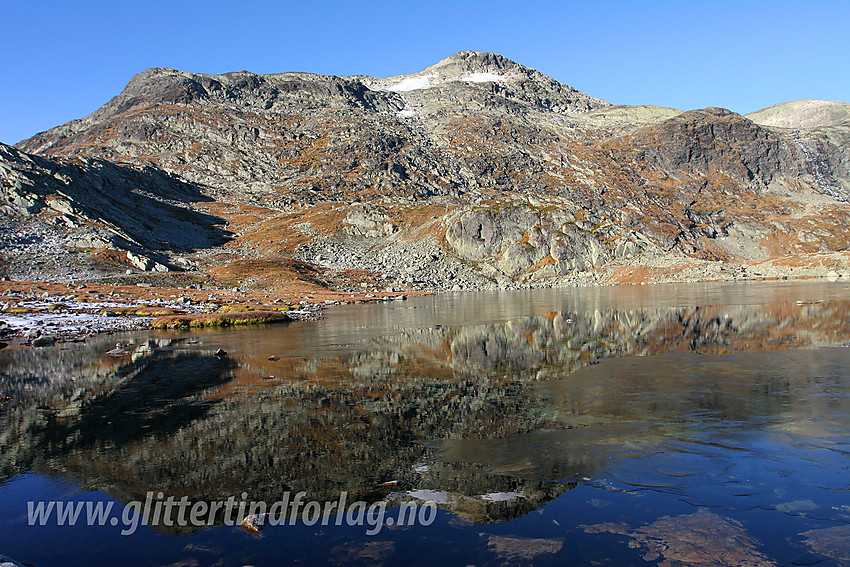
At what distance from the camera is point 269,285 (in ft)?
303

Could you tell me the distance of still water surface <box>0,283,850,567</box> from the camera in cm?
814

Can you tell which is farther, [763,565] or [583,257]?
[583,257]

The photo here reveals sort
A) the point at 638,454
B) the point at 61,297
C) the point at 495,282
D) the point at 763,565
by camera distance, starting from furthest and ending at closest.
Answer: the point at 495,282, the point at 61,297, the point at 638,454, the point at 763,565

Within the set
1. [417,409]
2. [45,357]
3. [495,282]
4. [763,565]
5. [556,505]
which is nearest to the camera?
[763,565]

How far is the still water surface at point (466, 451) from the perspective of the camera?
26.7 feet

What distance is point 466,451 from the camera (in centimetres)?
1229

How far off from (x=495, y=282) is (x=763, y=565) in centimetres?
11882

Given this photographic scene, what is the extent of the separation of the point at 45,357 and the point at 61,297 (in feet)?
130

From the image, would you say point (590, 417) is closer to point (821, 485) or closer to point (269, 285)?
point (821, 485)

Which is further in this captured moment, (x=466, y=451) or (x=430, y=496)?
(x=466, y=451)

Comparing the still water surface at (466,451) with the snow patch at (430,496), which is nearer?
the still water surface at (466,451)

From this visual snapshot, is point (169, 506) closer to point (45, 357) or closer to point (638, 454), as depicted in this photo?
point (638, 454)

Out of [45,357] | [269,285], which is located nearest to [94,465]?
[45,357]

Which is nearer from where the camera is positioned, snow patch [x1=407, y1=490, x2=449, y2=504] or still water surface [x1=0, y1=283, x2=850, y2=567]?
still water surface [x1=0, y1=283, x2=850, y2=567]
